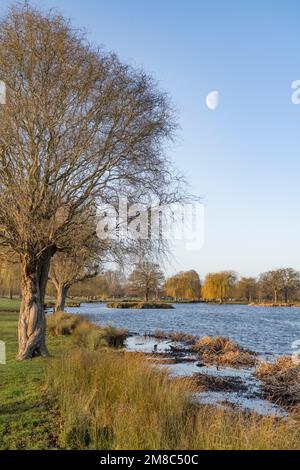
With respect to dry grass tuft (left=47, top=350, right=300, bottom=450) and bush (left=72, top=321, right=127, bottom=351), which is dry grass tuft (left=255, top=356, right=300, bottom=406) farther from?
bush (left=72, top=321, right=127, bottom=351)

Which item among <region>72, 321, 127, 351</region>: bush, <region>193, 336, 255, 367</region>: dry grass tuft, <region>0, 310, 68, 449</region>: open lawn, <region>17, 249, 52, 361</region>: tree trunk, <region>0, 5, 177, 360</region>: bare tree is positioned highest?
<region>0, 5, 177, 360</region>: bare tree

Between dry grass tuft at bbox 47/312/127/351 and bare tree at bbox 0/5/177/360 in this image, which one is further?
dry grass tuft at bbox 47/312/127/351

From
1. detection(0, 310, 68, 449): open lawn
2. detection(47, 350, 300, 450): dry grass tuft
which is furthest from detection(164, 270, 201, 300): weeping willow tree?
detection(47, 350, 300, 450): dry grass tuft

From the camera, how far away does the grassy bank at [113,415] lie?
21.6 feet

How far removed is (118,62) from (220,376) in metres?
11.6

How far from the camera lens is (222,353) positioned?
74.8 ft

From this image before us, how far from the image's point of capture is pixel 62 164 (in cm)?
1422


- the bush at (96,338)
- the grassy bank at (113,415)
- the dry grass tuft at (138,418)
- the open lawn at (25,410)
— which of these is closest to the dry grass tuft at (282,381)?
the dry grass tuft at (138,418)

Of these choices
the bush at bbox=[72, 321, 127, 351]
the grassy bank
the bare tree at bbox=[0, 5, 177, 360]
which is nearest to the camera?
the grassy bank

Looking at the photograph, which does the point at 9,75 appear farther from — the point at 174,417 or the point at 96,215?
the point at 174,417

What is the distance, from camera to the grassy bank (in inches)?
259

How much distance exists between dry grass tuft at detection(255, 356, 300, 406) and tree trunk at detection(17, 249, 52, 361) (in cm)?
761

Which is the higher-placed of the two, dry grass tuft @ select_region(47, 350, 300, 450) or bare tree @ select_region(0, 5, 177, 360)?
bare tree @ select_region(0, 5, 177, 360)

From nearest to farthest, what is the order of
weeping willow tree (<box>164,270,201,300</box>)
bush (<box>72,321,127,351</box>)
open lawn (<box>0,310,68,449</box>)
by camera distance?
open lawn (<box>0,310,68,449</box>)
bush (<box>72,321,127,351</box>)
weeping willow tree (<box>164,270,201,300</box>)
